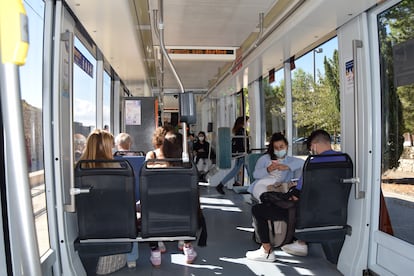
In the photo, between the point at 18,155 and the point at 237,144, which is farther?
the point at 237,144

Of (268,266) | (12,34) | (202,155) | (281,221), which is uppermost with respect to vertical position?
(12,34)

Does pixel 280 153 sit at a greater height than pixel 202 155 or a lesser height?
greater

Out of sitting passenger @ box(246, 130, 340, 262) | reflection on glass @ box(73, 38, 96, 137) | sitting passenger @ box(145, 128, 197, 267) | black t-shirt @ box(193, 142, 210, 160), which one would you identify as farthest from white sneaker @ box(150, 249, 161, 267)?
black t-shirt @ box(193, 142, 210, 160)

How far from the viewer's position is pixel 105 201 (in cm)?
303

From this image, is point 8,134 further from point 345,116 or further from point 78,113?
point 78,113

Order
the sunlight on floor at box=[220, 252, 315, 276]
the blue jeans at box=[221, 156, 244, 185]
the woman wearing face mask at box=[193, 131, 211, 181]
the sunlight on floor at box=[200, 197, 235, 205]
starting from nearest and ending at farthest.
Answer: the sunlight on floor at box=[220, 252, 315, 276], the sunlight on floor at box=[200, 197, 235, 205], the blue jeans at box=[221, 156, 244, 185], the woman wearing face mask at box=[193, 131, 211, 181]

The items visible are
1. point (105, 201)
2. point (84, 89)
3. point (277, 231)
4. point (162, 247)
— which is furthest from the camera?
point (84, 89)

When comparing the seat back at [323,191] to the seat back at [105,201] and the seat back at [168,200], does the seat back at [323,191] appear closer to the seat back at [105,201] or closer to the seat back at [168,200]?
the seat back at [168,200]

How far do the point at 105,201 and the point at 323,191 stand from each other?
1755mm

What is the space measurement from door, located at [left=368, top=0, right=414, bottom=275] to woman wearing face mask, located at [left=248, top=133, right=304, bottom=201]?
1089 millimetres

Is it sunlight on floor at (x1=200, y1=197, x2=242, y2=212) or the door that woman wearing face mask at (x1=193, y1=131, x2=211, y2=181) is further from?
the door

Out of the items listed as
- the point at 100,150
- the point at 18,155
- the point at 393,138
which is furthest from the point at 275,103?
the point at 18,155

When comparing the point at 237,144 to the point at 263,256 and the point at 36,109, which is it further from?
the point at 36,109

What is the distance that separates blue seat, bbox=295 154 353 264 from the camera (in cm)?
331
